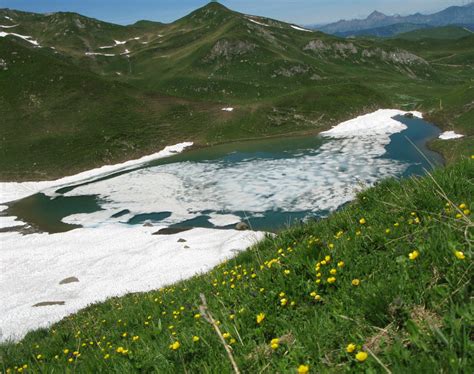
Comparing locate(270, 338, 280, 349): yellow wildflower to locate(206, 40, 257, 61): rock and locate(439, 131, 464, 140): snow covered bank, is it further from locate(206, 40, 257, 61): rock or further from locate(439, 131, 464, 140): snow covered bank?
locate(206, 40, 257, 61): rock

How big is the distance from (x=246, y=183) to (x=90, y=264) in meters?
22.4

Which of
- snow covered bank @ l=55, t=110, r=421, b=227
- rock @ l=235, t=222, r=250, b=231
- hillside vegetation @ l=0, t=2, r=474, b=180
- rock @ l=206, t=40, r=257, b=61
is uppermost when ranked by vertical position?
rock @ l=206, t=40, r=257, b=61

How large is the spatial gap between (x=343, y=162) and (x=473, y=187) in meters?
45.9

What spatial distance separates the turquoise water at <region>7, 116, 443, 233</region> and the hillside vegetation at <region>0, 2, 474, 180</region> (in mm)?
9137

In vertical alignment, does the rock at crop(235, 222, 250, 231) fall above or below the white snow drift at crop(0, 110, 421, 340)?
below

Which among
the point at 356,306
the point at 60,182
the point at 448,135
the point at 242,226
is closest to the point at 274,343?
the point at 356,306

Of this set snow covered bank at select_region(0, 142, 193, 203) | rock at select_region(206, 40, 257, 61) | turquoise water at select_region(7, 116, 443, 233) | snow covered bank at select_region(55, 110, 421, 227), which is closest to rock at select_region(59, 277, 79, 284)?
turquoise water at select_region(7, 116, 443, 233)

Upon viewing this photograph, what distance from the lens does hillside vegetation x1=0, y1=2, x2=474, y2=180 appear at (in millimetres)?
69438

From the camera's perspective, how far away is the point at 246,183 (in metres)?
45.6

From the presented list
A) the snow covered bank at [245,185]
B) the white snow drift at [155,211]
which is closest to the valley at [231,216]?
the white snow drift at [155,211]

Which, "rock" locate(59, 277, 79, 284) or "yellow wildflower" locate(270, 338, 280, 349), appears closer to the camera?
"yellow wildflower" locate(270, 338, 280, 349)

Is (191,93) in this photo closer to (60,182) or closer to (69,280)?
(60,182)

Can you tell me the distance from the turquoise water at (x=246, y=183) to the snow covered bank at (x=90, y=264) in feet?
11.5

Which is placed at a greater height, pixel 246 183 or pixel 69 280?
pixel 246 183
